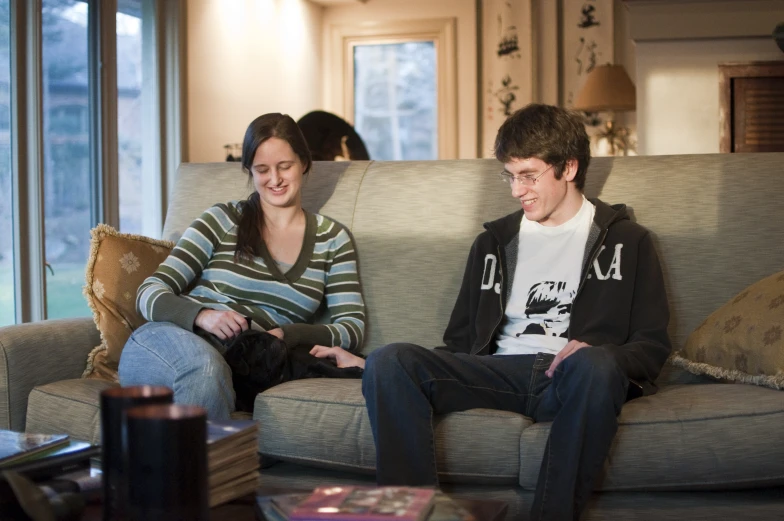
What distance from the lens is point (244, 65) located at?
590 centimetres

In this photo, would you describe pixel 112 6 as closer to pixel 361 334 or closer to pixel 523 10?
pixel 361 334

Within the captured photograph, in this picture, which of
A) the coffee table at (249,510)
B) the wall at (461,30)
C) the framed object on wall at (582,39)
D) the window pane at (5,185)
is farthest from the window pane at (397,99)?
the coffee table at (249,510)

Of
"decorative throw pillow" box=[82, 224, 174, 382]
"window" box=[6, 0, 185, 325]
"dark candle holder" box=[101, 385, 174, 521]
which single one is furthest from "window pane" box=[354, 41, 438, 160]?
"dark candle holder" box=[101, 385, 174, 521]

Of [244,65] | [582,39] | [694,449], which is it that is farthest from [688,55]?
[694,449]

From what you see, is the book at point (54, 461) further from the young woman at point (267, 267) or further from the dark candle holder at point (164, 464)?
the young woman at point (267, 267)

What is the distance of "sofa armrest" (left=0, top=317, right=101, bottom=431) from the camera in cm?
210

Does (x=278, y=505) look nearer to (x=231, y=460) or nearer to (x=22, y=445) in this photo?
(x=231, y=460)

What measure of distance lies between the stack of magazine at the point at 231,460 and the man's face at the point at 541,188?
1068 mm

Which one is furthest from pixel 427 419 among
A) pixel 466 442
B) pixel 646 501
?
pixel 646 501

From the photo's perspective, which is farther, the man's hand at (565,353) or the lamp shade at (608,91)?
the lamp shade at (608,91)

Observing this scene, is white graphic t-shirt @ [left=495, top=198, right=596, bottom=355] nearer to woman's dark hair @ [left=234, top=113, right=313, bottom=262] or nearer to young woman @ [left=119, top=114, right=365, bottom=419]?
young woman @ [left=119, top=114, right=365, bottom=419]

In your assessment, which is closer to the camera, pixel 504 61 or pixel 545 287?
pixel 545 287

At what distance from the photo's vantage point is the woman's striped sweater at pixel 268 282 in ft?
7.57

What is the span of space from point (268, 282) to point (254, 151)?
13.4 inches
